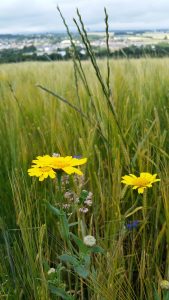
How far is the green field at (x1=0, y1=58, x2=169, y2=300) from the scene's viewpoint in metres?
0.58

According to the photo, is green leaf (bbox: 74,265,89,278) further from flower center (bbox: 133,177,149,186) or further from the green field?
flower center (bbox: 133,177,149,186)

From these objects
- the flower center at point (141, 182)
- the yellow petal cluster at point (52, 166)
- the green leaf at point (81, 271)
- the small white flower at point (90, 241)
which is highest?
the yellow petal cluster at point (52, 166)

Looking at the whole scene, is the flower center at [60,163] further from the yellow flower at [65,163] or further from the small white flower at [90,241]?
the small white flower at [90,241]

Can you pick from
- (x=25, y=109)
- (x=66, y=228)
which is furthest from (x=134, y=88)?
(x=66, y=228)

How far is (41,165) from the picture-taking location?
593 millimetres

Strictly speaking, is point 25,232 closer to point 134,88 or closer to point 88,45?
point 88,45

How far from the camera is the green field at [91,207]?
22.8 inches

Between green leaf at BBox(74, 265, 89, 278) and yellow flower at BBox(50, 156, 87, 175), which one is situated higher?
yellow flower at BBox(50, 156, 87, 175)

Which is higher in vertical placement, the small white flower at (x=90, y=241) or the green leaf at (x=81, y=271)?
the small white flower at (x=90, y=241)

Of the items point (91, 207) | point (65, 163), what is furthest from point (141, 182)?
point (91, 207)

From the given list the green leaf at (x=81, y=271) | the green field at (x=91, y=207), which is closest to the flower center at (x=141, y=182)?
the green field at (x=91, y=207)

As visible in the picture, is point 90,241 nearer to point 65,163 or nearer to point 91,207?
point 65,163

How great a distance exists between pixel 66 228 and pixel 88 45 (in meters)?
0.34

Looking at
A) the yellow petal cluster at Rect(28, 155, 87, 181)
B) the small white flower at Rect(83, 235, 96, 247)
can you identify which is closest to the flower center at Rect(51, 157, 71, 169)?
the yellow petal cluster at Rect(28, 155, 87, 181)
